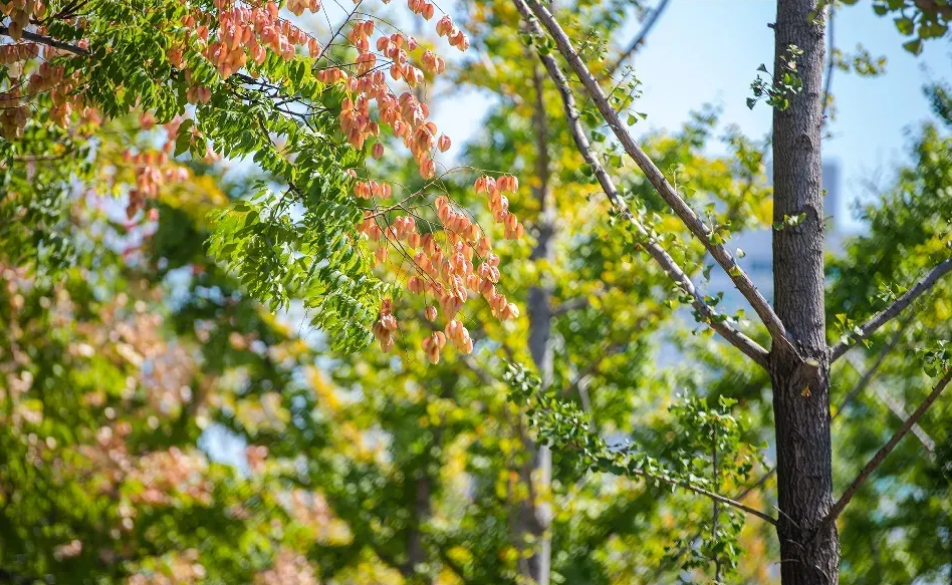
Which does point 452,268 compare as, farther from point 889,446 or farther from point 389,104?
point 889,446

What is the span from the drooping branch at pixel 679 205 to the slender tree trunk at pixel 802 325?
0.47 feet

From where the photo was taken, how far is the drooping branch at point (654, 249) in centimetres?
423

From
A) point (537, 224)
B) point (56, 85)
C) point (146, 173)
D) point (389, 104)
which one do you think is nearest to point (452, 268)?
point (389, 104)

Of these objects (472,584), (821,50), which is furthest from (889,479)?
(821,50)

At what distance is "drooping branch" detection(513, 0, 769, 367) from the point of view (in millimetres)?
4234

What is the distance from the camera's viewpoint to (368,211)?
14.2 ft

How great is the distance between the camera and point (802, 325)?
425 centimetres

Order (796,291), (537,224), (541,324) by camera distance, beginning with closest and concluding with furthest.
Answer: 1. (796,291)
2. (541,324)
3. (537,224)

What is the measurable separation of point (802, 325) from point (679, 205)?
2.46ft

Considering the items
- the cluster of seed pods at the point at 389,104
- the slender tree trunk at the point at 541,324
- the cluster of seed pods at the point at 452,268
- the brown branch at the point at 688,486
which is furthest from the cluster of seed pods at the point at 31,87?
the slender tree trunk at the point at 541,324

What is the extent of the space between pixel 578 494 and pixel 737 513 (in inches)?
172

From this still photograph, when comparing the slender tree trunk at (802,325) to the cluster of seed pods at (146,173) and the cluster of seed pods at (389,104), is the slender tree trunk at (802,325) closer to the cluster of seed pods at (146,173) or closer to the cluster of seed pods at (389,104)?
the cluster of seed pods at (389,104)

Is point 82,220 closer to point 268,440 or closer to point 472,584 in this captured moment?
point 268,440

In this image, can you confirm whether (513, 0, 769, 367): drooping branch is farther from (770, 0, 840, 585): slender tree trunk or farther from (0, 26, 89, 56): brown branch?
(0, 26, 89, 56): brown branch
